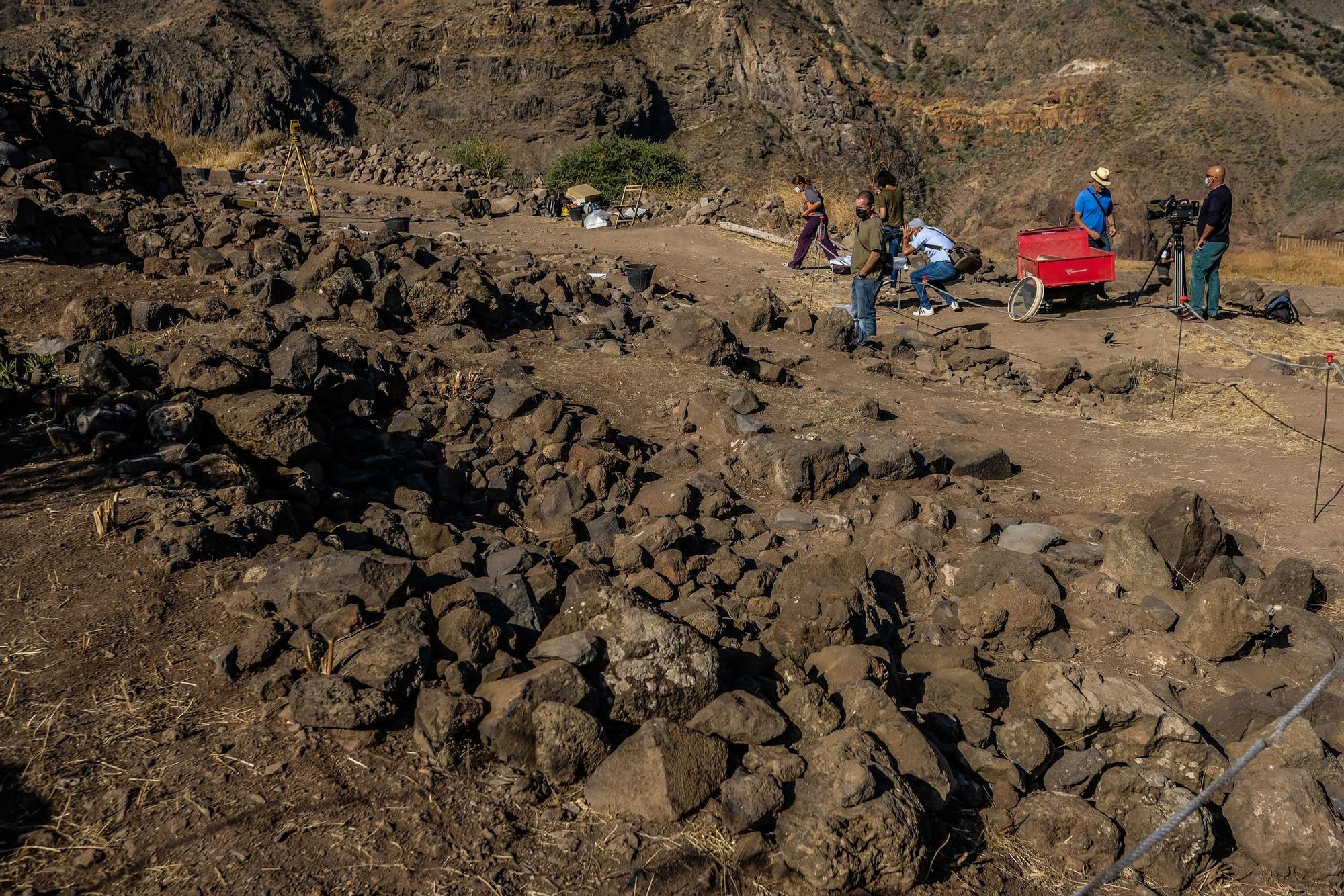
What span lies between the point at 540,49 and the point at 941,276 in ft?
97.9

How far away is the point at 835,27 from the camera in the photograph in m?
46.2

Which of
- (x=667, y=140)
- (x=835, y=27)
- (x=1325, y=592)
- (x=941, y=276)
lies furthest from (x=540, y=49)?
(x=1325, y=592)

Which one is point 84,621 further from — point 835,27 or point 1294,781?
point 835,27

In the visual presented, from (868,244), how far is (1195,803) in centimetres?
705

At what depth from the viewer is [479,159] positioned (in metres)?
24.3

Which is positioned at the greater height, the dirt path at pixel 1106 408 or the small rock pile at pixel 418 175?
the dirt path at pixel 1106 408

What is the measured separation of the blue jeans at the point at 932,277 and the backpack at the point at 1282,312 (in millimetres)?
4056

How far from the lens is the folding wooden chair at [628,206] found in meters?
17.4

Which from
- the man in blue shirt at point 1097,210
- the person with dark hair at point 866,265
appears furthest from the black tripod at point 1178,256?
the person with dark hair at point 866,265

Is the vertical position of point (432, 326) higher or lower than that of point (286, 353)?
lower

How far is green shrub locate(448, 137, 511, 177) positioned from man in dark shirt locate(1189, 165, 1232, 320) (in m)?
16.9

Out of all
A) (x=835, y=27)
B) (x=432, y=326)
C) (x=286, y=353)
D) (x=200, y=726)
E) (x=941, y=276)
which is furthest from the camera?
(x=835, y=27)

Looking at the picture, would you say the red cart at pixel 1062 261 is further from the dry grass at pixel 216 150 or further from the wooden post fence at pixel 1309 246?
the dry grass at pixel 216 150

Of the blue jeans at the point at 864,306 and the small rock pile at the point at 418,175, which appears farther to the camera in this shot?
the small rock pile at the point at 418,175
